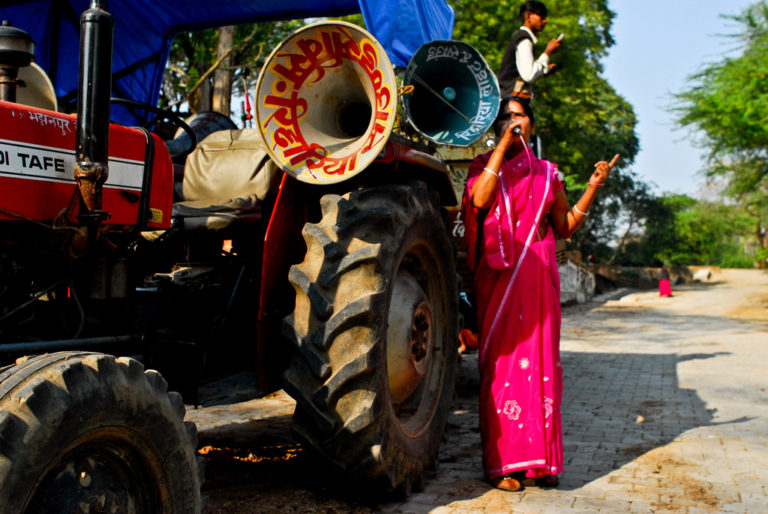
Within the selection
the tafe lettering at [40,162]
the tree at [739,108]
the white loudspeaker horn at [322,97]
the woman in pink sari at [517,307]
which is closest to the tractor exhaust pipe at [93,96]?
the tafe lettering at [40,162]

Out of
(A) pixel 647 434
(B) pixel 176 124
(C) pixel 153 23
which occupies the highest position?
(C) pixel 153 23

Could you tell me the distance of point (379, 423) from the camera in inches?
133

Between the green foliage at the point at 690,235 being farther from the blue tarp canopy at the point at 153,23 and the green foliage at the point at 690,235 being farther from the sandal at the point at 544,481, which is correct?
the sandal at the point at 544,481

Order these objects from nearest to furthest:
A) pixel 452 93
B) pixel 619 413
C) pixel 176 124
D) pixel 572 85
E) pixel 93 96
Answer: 1. pixel 93 96
2. pixel 176 124
3. pixel 452 93
4. pixel 619 413
5. pixel 572 85

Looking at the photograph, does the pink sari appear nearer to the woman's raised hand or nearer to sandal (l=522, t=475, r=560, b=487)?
sandal (l=522, t=475, r=560, b=487)

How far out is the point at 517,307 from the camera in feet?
13.9

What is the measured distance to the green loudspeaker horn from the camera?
175 inches

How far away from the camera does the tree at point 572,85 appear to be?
21047 mm

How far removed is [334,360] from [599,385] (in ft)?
15.9

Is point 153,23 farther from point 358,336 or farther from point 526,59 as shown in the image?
point 358,336

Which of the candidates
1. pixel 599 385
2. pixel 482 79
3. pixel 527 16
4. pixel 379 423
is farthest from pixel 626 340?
pixel 379 423

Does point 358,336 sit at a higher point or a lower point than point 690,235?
lower

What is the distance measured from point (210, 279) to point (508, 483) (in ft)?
6.36

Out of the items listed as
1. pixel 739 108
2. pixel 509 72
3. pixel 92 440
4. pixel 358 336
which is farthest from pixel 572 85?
pixel 92 440
